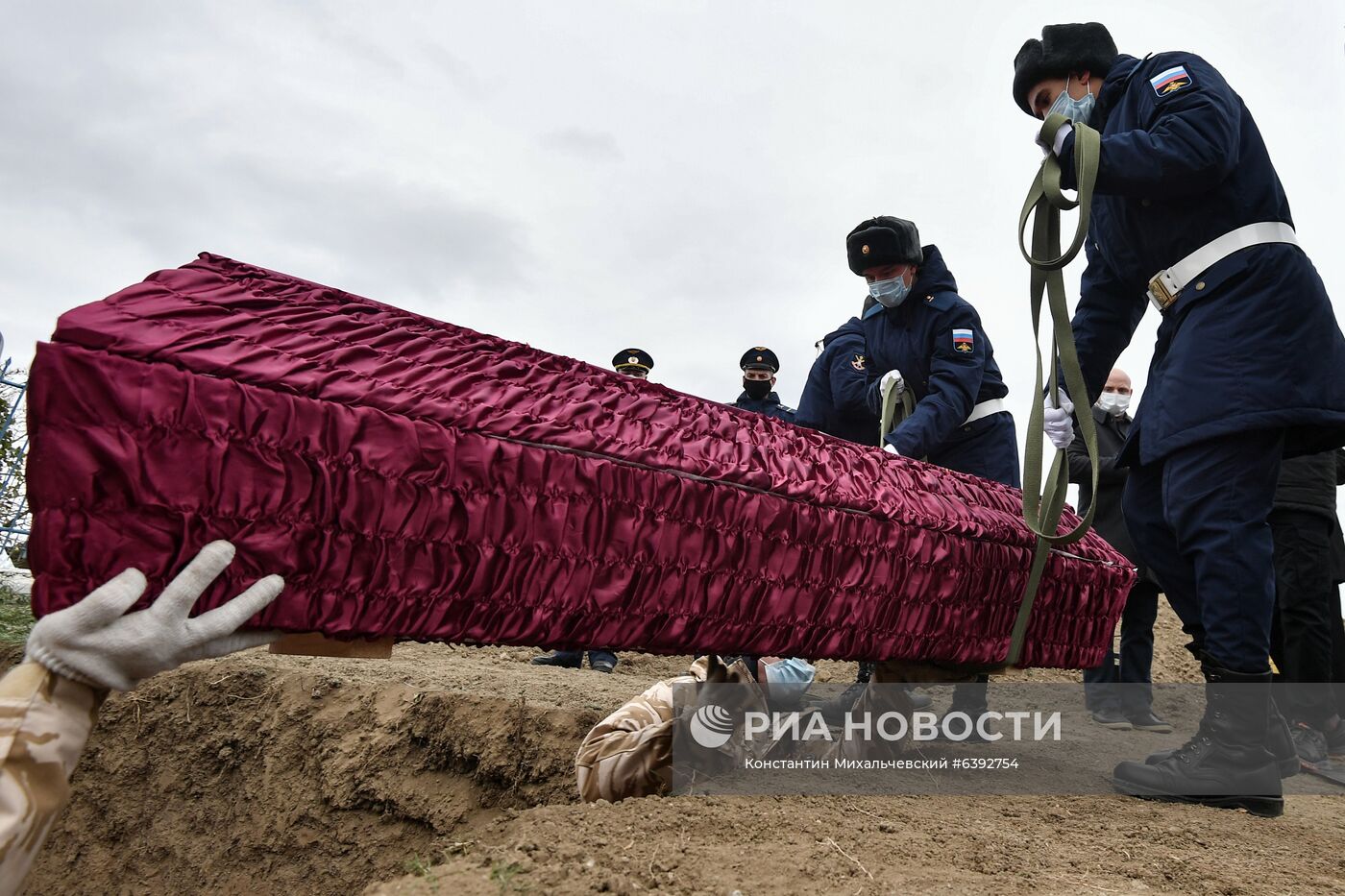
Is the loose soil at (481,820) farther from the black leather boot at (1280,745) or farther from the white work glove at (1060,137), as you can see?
the white work glove at (1060,137)

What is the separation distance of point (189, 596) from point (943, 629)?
1468 mm

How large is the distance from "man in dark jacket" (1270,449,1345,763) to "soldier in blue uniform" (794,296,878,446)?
159 cm

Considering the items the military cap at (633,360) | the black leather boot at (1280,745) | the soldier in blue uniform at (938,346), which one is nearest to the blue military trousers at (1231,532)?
the black leather boot at (1280,745)

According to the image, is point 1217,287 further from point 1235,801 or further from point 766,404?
point 766,404

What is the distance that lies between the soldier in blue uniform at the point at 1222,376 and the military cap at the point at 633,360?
4.21 m

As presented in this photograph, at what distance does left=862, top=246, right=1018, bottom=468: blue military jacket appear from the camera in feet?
9.32

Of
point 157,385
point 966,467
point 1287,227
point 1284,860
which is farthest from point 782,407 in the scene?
point 157,385

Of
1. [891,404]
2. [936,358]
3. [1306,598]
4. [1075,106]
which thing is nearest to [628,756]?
[891,404]

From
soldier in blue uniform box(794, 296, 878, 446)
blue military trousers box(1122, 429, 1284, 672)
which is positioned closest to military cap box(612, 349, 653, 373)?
soldier in blue uniform box(794, 296, 878, 446)

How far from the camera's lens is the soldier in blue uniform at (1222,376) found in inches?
70.6

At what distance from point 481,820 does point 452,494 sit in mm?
1330

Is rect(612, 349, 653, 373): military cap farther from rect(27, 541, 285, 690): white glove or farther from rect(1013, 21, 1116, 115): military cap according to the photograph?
rect(27, 541, 285, 690): white glove

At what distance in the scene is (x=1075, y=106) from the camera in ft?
7.39

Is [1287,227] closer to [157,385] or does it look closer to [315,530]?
[315,530]
